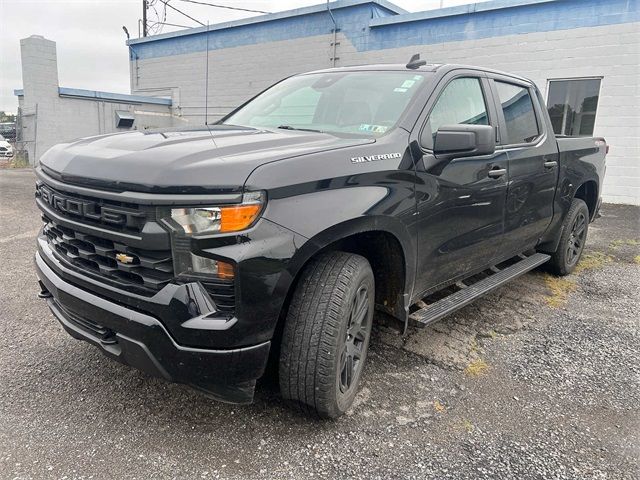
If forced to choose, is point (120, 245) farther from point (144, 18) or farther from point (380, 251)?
point (144, 18)

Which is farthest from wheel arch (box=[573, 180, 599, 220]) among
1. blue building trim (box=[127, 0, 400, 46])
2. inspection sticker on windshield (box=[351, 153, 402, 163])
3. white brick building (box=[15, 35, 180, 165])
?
white brick building (box=[15, 35, 180, 165])

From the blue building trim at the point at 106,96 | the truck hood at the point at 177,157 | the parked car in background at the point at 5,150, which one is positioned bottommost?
the parked car in background at the point at 5,150

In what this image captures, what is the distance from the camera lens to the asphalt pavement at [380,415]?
7.29 ft

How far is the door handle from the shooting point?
3.38 m

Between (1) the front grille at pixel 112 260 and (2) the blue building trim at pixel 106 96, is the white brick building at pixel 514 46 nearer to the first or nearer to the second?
(2) the blue building trim at pixel 106 96

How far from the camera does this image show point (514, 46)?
1055 centimetres

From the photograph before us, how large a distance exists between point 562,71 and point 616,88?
1061mm

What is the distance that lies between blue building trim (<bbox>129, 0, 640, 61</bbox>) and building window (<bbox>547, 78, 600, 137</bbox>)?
3.60 ft

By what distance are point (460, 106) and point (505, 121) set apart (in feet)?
2.05

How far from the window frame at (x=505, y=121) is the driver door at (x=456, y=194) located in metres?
0.09

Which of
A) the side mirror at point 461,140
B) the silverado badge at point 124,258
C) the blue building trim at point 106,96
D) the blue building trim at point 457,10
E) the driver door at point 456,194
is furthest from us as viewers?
the blue building trim at point 106,96

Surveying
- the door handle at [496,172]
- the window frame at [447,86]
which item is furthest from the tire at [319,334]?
the door handle at [496,172]

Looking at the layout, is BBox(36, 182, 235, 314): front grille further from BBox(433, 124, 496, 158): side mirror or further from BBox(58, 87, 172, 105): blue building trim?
BBox(58, 87, 172, 105): blue building trim

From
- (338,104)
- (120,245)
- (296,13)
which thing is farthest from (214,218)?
(296,13)
